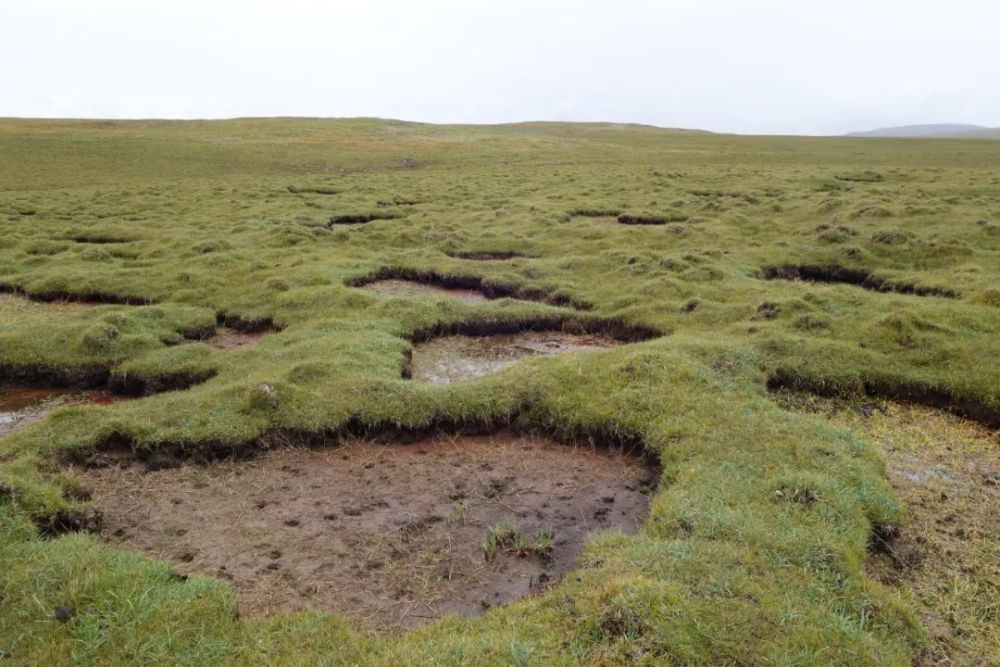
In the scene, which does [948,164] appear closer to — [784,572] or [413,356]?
[413,356]

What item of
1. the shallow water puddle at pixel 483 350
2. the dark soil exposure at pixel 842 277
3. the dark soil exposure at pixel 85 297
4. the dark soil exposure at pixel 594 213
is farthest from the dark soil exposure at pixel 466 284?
the dark soil exposure at pixel 594 213

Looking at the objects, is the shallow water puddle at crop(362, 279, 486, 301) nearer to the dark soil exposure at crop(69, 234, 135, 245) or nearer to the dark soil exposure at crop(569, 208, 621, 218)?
the dark soil exposure at crop(569, 208, 621, 218)

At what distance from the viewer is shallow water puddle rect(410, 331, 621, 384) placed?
1469 cm

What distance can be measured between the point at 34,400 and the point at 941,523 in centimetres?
1597

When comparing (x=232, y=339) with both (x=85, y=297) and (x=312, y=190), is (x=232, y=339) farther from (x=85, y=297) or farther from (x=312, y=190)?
(x=312, y=190)

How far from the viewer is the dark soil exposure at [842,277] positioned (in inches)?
786

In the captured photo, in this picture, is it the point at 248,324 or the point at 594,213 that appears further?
the point at 594,213

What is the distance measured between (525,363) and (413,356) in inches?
132

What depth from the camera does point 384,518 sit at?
8.87 m

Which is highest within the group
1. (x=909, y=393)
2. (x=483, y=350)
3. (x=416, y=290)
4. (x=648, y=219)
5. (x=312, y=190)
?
(x=312, y=190)

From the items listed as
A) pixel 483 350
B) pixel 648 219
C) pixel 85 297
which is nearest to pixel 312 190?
pixel 648 219

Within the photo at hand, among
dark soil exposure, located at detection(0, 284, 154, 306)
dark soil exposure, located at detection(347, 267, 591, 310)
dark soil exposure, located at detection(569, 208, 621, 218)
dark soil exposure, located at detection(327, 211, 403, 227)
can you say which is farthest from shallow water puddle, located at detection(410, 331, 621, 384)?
dark soil exposure, located at detection(327, 211, 403, 227)

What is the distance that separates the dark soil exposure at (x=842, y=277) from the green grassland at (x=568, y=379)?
27 cm

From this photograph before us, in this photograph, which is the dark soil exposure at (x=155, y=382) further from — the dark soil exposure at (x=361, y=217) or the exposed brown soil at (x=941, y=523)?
the dark soil exposure at (x=361, y=217)
